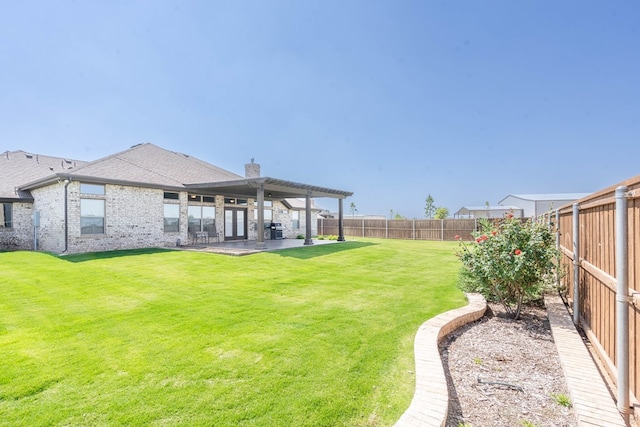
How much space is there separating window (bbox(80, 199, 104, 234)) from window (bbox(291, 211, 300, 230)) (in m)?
12.0

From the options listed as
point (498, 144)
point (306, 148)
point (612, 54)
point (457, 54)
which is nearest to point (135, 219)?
point (457, 54)

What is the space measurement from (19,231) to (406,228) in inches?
895

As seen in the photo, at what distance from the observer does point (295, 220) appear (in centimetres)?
2252

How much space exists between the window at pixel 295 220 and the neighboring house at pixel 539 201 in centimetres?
2315

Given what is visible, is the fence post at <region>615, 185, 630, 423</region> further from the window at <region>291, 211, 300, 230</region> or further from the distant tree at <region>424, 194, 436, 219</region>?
the distant tree at <region>424, 194, 436, 219</region>

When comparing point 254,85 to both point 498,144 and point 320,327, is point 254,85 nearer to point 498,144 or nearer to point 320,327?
point 320,327

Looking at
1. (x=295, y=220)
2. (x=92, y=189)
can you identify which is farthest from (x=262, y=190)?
(x=295, y=220)

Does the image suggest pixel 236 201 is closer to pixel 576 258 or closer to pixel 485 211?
pixel 576 258

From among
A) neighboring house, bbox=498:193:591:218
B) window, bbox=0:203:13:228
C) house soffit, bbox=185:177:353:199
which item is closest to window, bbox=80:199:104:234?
house soffit, bbox=185:177:353:199

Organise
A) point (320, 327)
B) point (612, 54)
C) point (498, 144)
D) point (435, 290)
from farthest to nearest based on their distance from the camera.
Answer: point (498, 144) → point (612, 54) → point (435, 290) → point (320, 327)

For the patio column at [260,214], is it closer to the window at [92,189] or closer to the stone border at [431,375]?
the window at [92,189]

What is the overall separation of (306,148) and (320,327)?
56233 mm

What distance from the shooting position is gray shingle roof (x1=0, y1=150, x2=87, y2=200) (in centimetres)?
1459

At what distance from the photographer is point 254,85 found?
63.9 ft
